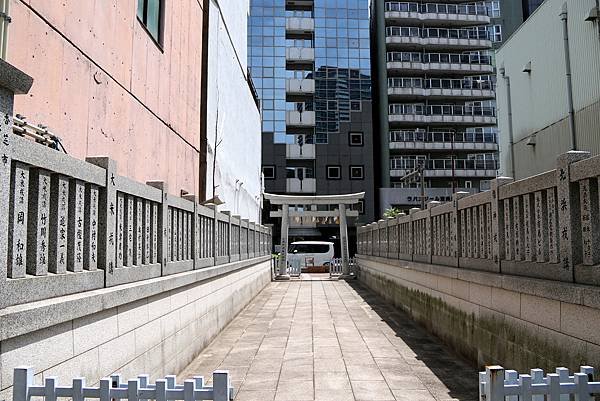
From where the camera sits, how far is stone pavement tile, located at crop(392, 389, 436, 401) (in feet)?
17.3

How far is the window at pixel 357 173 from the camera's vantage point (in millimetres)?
40438

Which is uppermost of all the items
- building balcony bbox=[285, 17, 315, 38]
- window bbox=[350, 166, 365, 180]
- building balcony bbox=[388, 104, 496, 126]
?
building balcony bbox=[285, 17, 315, 38]

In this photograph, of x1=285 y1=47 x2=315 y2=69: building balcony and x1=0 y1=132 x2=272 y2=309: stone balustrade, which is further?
x1=285 y1=47 x2=315 y2=69: building balcony

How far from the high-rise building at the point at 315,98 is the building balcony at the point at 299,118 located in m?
0.08

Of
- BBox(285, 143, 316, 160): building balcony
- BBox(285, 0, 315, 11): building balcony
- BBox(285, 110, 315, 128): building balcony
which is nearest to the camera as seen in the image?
BBox(285, 143, 316, 160): building balcony

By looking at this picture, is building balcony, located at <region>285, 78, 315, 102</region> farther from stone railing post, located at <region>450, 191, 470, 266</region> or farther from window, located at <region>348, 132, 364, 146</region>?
stone railing post, located at <region>450, 191, 470, 266</region>

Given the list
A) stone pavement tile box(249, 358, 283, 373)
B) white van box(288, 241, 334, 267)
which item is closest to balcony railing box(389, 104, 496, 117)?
white van box(288, 241, 334, 267)

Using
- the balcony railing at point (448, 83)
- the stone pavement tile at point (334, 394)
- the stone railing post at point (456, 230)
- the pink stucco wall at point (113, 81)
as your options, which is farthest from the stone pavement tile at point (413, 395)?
the balcony railing at point (448, 83)

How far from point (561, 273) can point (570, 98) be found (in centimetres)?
1511

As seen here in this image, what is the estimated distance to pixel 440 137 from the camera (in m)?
39.5

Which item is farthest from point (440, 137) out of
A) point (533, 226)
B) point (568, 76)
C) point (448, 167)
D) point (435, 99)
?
point (533, 226)

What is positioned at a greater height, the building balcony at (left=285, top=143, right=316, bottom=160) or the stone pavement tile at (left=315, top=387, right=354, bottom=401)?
the building balcony at (left=285, top=143, right=316, bottom=160)

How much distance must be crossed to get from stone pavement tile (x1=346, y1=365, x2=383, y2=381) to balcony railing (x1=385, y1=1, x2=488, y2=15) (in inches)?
1492

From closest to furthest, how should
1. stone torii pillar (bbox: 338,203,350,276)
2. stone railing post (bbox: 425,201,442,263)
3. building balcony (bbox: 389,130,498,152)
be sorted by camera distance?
stone railing post (bbox: 425,201,442,263) < stone torii pillar (bbox: 338,203,350,276) < building balcony (bbox: 389,130,498,152)
